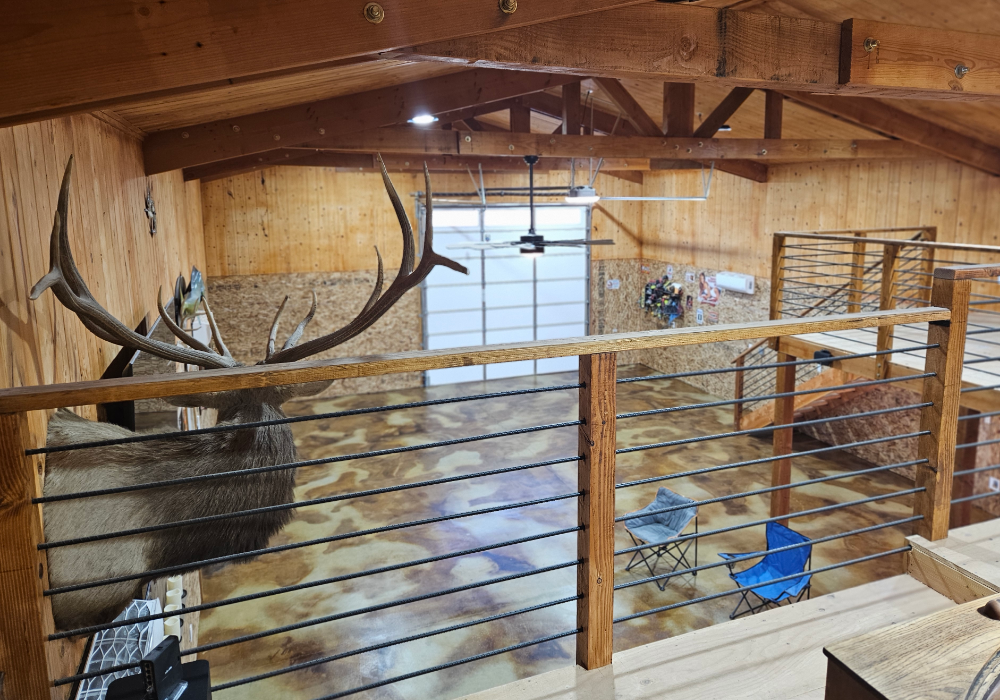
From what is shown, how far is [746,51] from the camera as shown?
265 centimetres

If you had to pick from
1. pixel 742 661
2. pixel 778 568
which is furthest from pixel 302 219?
pixel 742 661

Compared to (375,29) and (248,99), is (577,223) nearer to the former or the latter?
(248,99)

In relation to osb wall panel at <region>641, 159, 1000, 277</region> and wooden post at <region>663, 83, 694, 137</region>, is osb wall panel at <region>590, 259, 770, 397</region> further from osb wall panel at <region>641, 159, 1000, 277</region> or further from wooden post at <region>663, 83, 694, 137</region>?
wooden post at <region>663, 83, 694, 137</region>

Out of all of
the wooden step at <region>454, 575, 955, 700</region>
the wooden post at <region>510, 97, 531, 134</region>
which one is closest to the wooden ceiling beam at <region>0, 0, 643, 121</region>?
the wooden step at <region>454, 575, 955, 700</region>

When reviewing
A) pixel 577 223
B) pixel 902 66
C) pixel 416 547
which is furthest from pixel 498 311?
pixel 902 66

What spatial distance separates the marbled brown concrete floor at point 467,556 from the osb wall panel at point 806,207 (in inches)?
117

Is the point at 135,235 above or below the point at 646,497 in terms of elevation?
above

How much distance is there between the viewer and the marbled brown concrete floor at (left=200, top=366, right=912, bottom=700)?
535cm

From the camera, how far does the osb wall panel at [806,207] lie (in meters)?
7.53

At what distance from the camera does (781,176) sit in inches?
404

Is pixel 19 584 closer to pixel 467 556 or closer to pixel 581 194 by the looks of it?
pixel 467 556

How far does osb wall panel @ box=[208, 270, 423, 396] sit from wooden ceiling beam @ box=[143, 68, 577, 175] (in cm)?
575

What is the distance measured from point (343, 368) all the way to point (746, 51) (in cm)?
208

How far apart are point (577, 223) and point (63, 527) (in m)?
12.3
